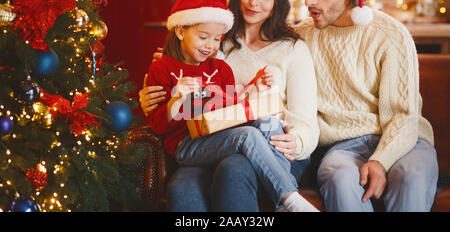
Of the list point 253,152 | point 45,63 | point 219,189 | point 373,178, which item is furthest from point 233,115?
point 45,63

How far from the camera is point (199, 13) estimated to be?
181 centimetres

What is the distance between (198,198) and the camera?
62.4 inches

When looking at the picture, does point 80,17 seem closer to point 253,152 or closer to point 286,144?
point 253,152

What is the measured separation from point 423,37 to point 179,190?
3.31 meters

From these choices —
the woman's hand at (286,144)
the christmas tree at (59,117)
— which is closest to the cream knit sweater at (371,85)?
the woman's hand at (286,144)

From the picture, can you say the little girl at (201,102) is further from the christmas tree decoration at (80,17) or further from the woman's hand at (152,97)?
the christmas tree decoration at (80,17)

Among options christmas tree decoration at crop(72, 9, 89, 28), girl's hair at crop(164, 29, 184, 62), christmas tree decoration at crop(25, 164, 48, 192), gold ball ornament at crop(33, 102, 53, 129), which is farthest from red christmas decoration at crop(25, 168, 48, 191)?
girl's hair at crop(164, 29, 184, 62)

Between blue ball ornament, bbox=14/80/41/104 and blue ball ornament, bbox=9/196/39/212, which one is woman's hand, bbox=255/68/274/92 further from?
blue ball ornament, bbox=9/196/39/212

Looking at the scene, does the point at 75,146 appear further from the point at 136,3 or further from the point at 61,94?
the point at 136,3

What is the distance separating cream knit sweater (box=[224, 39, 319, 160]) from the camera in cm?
188

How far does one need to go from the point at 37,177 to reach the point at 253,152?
746 mm

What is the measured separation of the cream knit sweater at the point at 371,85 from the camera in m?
1.80

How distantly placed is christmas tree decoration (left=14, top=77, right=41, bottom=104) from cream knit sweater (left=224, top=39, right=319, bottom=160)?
0.86 m

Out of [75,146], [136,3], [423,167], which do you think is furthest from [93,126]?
[136,3]
